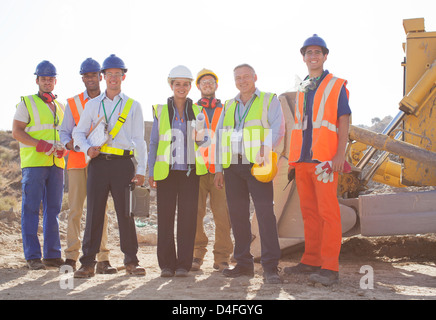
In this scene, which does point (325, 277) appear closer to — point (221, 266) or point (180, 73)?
point (221, 266)

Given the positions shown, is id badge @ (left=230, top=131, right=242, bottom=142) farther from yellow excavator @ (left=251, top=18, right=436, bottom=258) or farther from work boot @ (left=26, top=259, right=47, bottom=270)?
work boot @ (left=26, top=259, right=47, bottom=270)

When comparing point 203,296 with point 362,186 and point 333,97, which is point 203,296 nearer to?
point 333,97

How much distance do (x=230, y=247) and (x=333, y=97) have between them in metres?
2.32

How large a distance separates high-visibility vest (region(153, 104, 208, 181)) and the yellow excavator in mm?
871

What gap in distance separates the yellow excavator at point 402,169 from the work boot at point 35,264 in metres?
2.61

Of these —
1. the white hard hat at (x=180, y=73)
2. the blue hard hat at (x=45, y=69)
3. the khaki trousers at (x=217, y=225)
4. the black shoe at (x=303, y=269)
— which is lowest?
the black shoe at (x=303, y=269)

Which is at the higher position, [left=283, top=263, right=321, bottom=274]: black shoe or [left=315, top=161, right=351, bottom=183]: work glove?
[left=315, top=161, right=351, bottom=183]: work glove

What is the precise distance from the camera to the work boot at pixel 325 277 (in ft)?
15.9

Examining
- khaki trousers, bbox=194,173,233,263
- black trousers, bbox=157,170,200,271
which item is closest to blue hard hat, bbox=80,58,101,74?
black trousers, bbox=157,170,200,271

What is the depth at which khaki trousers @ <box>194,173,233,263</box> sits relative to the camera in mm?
6430

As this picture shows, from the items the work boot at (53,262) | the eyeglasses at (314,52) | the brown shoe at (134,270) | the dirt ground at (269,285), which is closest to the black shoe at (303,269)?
the dirt ground at (269,285)

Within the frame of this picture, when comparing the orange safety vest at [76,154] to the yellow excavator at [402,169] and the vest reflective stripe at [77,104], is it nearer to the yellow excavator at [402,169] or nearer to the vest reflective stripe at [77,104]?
the vest reflective stripe at [77,104]

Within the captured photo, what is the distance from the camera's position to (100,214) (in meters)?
5.70

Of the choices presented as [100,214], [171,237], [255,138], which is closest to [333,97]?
[255,138]
